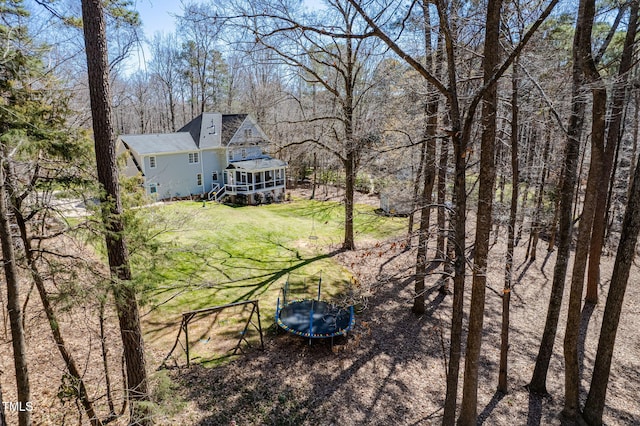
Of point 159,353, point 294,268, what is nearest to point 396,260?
point 294,268

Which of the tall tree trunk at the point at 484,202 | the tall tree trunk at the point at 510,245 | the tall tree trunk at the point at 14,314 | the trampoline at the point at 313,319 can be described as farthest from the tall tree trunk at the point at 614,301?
the tall tree trunk at the point at 14,314

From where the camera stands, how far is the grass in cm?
814

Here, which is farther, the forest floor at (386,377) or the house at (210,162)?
the house at (210,162)

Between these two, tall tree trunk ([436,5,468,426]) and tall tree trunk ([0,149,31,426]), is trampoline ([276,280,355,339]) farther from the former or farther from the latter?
tall tree trunk ([0,149,31,426])

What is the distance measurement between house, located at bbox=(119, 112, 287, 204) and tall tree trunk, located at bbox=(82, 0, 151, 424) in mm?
17591

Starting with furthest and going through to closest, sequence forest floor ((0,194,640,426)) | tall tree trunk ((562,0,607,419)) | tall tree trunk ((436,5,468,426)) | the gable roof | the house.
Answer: the house < the gable roof < forest floor ((0,194,640,426)) < tall tree trunk ((562,0,607,419)) < tall tree trunk ((436,5,468,426))

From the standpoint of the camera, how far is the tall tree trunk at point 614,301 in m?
6.00

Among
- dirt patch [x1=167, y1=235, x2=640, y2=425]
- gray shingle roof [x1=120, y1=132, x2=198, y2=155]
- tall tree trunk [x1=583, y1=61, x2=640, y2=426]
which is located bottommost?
dirt patch [x1=167, y1=235, x2=640, y2=425]

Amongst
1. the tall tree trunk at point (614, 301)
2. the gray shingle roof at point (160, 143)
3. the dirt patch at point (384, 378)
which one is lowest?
the dirt patch at point (384, 378)

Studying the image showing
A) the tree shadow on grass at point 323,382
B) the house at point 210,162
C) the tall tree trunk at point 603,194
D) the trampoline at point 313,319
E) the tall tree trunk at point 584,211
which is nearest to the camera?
the tall tree trunk at point 584,211

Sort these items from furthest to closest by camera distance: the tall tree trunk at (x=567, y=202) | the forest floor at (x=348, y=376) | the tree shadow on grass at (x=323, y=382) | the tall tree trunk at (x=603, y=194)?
the tall tree trunk at (x=603, y=194), the tree shadow on grass at (x=323, y=382), the forest floor at (x=348, y=376), the tall tree trunk at (x=567, y=202)

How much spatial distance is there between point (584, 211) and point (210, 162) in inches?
905

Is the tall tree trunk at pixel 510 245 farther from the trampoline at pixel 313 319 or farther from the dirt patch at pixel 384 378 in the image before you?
the trampoline at pixel 313 319

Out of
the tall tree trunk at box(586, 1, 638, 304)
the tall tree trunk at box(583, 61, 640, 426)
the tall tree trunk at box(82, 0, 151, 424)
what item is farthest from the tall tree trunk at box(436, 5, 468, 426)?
the tall tree trunk at box(586, 1, 638, 304)
